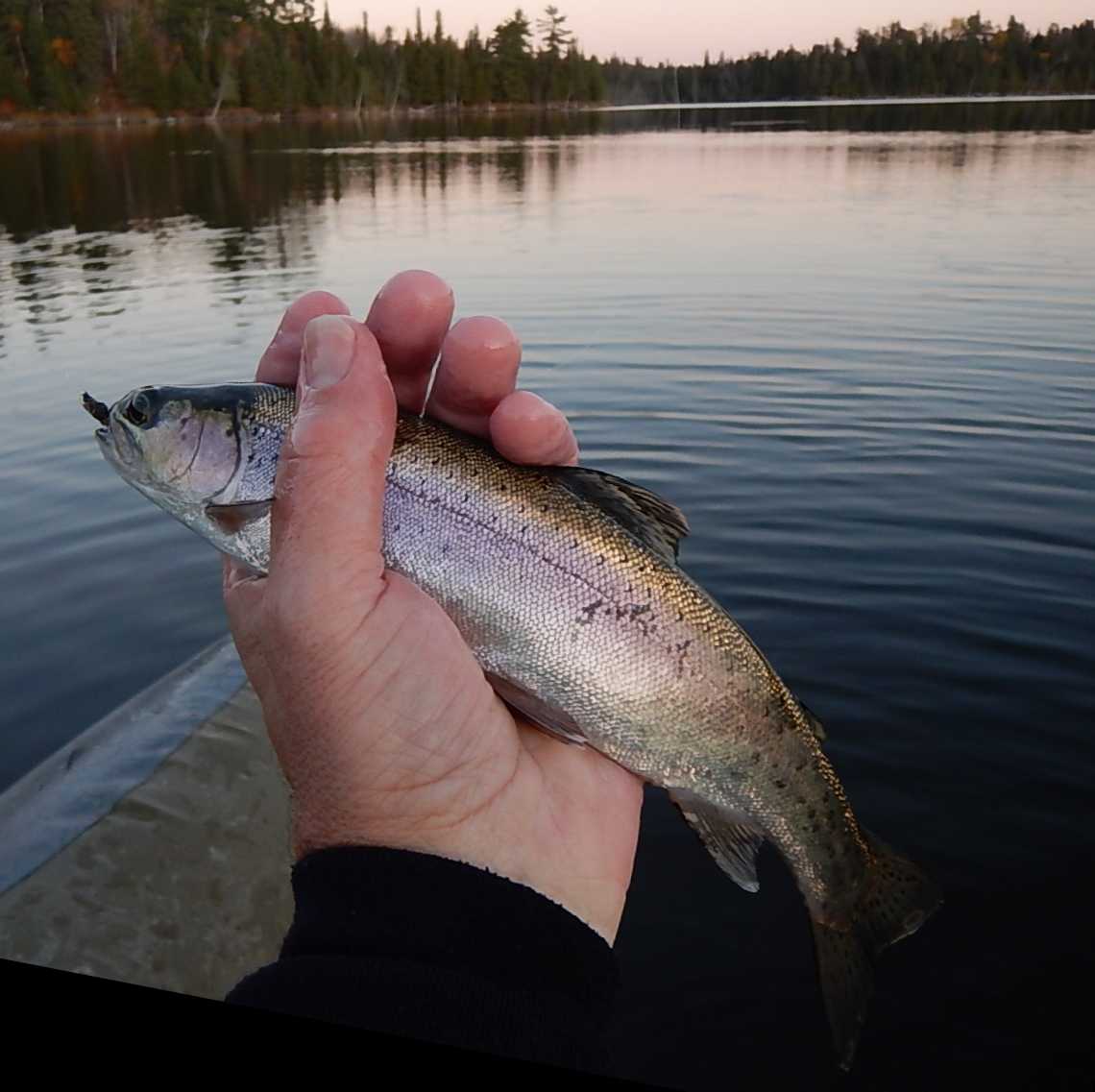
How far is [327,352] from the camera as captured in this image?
105 inches

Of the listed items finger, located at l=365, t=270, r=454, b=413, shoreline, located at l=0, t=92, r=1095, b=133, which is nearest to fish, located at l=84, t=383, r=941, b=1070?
finger, located at l=365, t=270, r=454, b=413

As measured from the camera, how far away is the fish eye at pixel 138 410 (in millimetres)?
3064

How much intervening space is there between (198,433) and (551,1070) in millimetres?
2192

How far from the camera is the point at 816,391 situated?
1310cm

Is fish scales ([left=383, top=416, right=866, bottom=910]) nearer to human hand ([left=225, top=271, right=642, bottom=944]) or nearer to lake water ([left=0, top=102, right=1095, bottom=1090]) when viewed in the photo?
human hand ([left=225, top=271, right=642, bottom=944])

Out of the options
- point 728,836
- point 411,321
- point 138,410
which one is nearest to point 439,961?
point 728,836

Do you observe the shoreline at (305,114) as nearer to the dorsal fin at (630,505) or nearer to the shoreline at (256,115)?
the shoreline at (256,115)

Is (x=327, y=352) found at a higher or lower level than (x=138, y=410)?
higher

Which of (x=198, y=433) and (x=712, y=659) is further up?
(x=198, y=433)

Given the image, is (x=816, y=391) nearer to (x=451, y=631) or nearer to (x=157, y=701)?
(x=157, y=701)

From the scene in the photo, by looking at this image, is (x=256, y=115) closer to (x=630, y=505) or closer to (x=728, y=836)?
(x=630, y=505)

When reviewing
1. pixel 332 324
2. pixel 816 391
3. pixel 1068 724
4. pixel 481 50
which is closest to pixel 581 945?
pixel 332 324

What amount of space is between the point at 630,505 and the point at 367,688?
40.6 inches

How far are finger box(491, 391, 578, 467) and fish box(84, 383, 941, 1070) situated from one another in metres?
0.10
